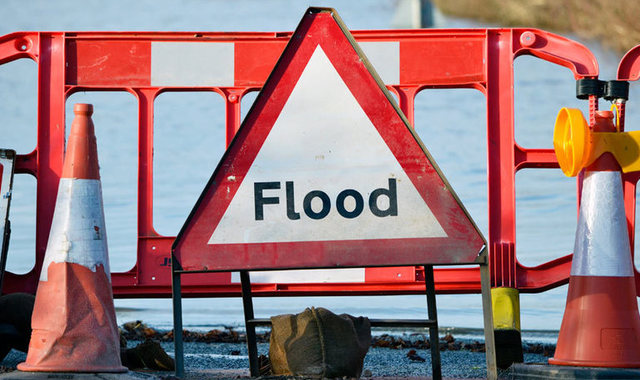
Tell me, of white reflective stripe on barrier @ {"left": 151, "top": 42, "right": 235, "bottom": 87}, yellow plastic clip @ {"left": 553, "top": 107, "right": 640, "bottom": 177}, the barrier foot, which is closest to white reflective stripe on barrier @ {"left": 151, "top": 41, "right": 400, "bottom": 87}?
white reflective stripe on barrier @ {"left": 151, "top": 42, "right": 235, "bottom": 87}

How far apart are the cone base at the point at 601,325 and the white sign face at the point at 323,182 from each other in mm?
1136

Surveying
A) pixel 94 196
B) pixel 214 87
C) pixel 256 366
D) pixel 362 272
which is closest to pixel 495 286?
pixel 362 272

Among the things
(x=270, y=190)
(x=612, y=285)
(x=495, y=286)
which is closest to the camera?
(x=270, y=190)

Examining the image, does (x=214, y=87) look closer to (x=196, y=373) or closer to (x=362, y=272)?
(x=362, y=272)

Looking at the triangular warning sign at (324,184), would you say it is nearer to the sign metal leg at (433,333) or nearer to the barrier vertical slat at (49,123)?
the sign metal leg at (433,333)

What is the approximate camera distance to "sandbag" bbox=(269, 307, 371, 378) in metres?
4.64

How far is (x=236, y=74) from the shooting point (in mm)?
6480

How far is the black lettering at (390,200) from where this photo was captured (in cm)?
420

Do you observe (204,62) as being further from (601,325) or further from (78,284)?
(601,325)

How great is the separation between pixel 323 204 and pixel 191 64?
8.53ft

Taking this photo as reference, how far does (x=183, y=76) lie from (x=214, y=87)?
228 millimetres

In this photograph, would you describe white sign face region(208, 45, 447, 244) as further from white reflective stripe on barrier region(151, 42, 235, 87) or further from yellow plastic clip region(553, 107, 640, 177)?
white reflective stripe on barrier region(151, 42, 235, 87)

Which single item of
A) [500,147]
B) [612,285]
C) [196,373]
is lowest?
[196,373]

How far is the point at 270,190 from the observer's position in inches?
166
